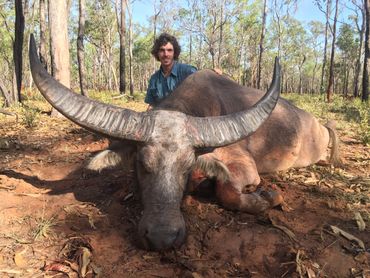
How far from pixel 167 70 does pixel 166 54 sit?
275 mm

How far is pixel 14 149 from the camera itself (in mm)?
5488

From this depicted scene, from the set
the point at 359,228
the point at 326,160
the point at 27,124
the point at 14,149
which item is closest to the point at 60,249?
the point at 359,228

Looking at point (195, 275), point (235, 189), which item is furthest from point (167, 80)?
point (195, 275)

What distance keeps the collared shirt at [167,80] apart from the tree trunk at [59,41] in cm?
298

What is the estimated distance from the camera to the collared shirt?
19.0 ft

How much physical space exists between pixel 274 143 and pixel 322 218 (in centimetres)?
161

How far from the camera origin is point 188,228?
9.94 ft

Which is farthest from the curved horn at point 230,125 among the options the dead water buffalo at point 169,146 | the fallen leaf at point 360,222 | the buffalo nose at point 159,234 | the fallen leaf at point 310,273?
the fallen leaf at point 360,222

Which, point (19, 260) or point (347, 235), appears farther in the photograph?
point (347, 235)

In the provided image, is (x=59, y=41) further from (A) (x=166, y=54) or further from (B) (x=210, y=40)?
(B) (x=210, y=40)

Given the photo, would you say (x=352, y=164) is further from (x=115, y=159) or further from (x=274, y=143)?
(x=115, y=159)

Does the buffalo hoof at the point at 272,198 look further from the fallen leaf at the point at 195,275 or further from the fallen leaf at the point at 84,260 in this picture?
the fallen leaf at the point at 84,260

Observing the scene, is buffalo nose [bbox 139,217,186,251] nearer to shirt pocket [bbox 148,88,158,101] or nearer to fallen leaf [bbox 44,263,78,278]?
fallen leaf [bbox 44,263,78,278]

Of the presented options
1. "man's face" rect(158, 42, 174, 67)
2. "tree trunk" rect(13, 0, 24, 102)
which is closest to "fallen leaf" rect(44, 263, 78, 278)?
"man's face" rect(158, 42, 174, 67)
